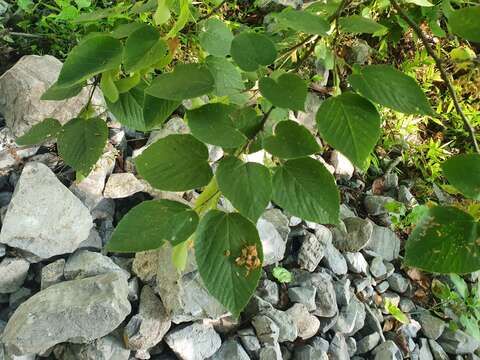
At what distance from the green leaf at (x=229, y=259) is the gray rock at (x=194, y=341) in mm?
886

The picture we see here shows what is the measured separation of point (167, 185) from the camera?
0.40 m

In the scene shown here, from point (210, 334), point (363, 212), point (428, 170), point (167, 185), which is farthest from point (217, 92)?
point (428, 170)

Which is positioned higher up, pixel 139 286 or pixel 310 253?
pixel 139 286

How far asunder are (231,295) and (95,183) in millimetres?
1067

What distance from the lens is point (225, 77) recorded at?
1.58 ft

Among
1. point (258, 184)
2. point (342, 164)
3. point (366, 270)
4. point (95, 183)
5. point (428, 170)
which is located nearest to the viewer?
point (258, 184)

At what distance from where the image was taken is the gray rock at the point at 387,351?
1449mm

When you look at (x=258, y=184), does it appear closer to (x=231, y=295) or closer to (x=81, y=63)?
(x=231, y=295)

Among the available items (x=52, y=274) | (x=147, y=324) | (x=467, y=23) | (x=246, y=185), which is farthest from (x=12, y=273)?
(x=467, y=23)

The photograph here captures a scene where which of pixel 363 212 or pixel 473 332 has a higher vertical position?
pixel 363 212

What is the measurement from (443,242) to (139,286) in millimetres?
1010

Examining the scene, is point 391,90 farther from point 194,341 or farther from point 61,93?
point 194,341

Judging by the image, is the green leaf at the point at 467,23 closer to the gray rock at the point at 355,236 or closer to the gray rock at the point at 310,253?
the gray rock at the point at 310,253

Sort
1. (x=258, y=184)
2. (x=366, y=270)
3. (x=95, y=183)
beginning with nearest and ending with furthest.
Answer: (x=258, y=184)
(x=95, y=183)
(x=366, y=270)
